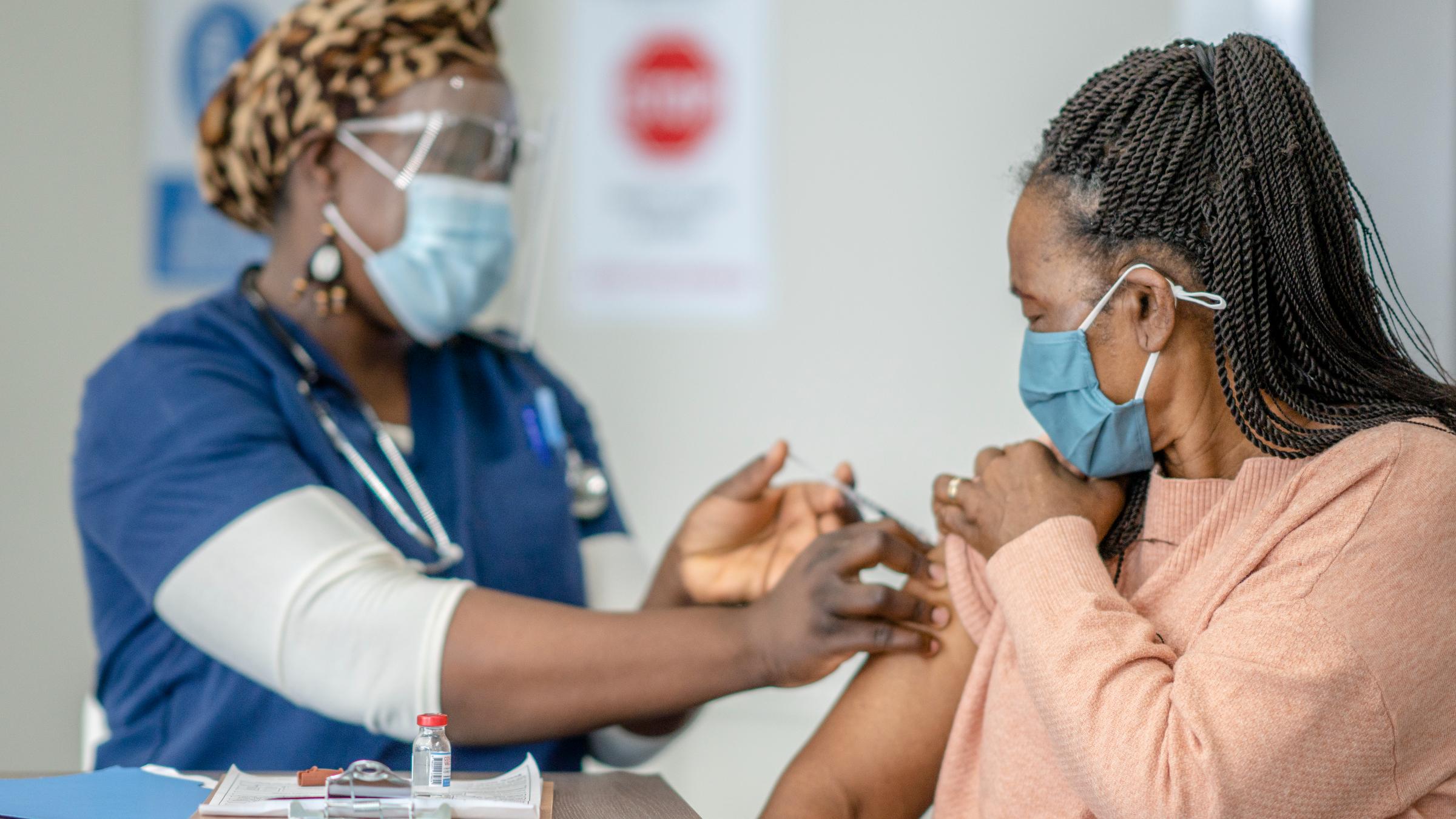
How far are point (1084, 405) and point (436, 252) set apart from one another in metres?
0.98

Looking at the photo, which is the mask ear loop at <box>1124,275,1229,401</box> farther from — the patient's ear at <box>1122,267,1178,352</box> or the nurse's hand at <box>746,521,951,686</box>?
the nurse's hand at <box>746,521,951,686</box>

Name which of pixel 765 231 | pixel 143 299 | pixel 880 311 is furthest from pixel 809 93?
pixel 143 299

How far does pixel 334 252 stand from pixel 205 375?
0.29 m

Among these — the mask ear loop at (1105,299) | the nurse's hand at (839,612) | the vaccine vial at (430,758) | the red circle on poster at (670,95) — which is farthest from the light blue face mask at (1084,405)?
the red circle on poster at (670,95)

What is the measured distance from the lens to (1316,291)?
3.56ft

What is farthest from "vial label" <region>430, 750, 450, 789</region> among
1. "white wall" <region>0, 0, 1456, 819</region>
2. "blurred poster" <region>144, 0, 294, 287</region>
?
"blurred poster" <region>144, 0, 294, 287</region>

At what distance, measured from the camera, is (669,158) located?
2.79 metres

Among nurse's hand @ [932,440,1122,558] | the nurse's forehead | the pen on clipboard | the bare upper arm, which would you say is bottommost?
the bare upper arm

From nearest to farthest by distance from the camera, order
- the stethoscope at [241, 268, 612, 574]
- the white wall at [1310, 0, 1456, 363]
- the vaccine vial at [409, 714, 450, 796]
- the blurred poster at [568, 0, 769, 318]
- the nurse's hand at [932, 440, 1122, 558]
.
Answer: the vaccine vial at [409, 714, 450, 796] → the nurse's hand at [932, 440, 1122, 558] → the stethoscope at [241, 268, 612, 574] → the white wall at [1310, 0, 1456, 363] → the blurred poster at [568, 0, 769, 318]

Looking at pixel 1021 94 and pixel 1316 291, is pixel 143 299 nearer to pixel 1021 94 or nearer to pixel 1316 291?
pixel 1021 94

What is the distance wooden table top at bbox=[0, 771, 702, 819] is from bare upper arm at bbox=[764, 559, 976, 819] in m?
0.16

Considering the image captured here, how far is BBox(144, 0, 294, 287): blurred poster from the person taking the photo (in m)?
2.62

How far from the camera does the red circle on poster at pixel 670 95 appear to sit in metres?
2.76

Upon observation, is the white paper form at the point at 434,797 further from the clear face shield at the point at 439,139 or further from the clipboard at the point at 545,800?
the clear face shield at the point at 439,139
